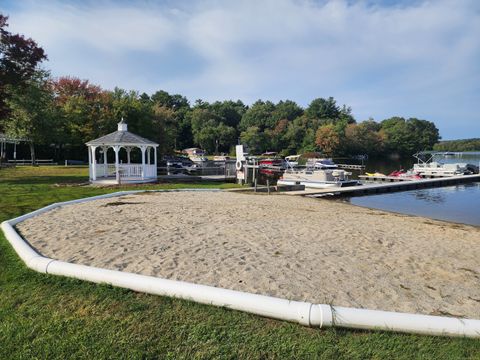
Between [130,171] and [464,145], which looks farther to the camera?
[464,145]

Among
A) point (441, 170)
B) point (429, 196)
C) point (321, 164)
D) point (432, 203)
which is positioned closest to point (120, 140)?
point (432, 203)

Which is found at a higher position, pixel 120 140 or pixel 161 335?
pixel 120 140

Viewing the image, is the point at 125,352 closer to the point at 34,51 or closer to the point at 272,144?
the point at 34,51

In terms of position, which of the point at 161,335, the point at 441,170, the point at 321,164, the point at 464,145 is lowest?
the point at 161,335

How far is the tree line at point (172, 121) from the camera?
2805 centimetres

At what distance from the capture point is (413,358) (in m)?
3.63

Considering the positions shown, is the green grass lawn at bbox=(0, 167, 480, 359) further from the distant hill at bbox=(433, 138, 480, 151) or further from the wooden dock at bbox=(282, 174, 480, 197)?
the distant hill at bbox=(433, 138, 480, 151)

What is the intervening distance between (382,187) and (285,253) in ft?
77.5

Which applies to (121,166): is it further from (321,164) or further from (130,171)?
(321,164)

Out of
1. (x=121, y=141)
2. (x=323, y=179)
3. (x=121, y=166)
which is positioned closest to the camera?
(x=121, y=141)

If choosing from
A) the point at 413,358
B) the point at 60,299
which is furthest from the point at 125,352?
the point at 413,358

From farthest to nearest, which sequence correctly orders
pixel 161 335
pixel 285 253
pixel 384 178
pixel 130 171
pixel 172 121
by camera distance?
pixel 172 121 < pixel 384 178 < pixel 130 171 < pixel 285 253 < pixel 161 335

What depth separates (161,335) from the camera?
3.96 m

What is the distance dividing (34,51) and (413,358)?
25010 millimetres
